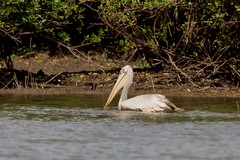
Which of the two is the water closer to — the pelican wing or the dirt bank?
the pelican wing

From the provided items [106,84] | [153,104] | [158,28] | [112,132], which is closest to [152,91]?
[106,84]

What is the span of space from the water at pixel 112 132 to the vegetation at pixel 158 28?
5.74ft

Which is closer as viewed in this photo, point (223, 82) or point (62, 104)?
point (62, 104)

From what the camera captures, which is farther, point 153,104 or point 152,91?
point 152,91

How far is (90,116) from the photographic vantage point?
41.0ft

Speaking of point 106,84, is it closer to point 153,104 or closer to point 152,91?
point 152,91

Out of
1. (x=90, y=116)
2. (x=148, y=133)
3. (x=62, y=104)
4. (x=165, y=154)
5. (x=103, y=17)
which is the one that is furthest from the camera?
(x=103, y=17)

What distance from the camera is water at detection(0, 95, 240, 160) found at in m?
9.40

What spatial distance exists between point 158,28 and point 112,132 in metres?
6.49

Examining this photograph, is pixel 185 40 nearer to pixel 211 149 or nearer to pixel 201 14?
pixel 201 14

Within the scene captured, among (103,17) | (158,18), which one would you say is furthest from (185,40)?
(103,17)

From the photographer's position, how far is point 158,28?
17.1 metres

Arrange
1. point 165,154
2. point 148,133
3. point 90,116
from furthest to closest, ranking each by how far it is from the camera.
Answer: point 90,116, point 148,133, point 165,154

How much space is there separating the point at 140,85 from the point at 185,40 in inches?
51.9
